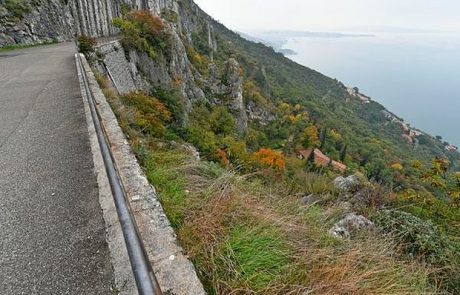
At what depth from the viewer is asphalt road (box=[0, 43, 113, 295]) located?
2.23 metres

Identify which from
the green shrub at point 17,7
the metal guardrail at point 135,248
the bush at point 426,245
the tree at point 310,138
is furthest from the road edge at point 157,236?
the tree at point 310,138

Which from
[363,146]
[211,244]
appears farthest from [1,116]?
[363,146]

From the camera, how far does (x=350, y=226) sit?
16.4ft

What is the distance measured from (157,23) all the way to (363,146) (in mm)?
63580

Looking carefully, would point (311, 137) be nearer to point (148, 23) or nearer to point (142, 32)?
point (148, 23)

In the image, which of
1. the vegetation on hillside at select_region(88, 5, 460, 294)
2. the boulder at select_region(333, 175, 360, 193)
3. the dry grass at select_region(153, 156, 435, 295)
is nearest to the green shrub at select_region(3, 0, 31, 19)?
the vegetation on hillside at select_region(88, 5, 460, 294)

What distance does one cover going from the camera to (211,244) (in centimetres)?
254

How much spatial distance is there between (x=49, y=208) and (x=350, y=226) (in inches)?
170

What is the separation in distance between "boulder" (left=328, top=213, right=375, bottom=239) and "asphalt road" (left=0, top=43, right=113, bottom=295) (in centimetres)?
308

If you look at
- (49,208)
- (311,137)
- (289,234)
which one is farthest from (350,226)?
(311,137)

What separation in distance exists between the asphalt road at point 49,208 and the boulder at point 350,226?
308 centimetres

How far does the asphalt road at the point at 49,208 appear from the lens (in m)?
2.23

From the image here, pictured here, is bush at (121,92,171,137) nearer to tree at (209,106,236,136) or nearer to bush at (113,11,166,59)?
bush at (113,11,166,59)

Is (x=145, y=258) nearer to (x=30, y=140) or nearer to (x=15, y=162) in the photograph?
(x=15, y=162)
